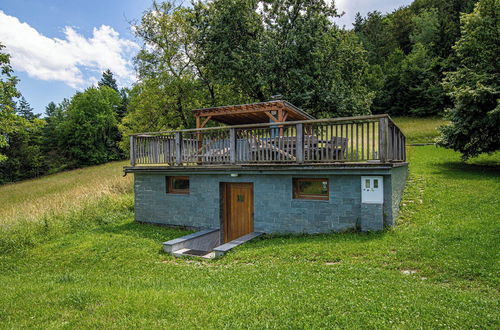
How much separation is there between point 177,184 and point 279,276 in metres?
7.01

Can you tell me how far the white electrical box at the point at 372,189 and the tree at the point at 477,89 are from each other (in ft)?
28.0

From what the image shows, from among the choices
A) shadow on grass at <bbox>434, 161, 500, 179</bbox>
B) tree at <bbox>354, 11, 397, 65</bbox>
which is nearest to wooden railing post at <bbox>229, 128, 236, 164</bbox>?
shadow on grass at <bbox>434, 161, 500, 179</bbox>

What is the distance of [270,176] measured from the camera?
9891mm

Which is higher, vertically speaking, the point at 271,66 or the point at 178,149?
the point at 271,66

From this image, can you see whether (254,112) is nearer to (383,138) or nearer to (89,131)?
(383,138)

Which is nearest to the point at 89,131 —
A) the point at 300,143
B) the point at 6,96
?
the point at 6,96

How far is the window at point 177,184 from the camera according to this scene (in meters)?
12.0

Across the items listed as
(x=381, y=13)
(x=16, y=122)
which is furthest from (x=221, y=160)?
(x=381, y=13)

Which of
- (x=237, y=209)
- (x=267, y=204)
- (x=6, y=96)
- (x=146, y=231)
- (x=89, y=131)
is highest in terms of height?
(x=89, y=131)

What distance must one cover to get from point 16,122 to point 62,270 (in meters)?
8.81

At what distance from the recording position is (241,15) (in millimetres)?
20344

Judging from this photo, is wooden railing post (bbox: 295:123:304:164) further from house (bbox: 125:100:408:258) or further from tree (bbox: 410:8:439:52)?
tree (bbox: 410:8:439:52)

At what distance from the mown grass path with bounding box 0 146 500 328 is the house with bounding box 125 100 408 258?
723mm

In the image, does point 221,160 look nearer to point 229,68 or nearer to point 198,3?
point 229,68
